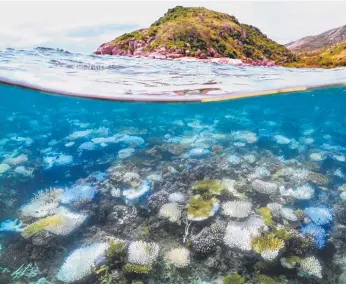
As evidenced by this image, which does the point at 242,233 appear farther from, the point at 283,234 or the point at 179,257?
the point at 179,257

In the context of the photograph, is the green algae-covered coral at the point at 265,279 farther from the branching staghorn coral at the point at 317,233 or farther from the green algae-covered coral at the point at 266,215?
the branching staghorn coral at the point at 317,233

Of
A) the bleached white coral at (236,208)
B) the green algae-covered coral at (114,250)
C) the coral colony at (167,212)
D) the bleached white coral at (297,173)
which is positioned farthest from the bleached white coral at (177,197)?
the bleached white coral at (297,173)

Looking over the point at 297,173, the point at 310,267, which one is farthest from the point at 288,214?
the point at 297,173

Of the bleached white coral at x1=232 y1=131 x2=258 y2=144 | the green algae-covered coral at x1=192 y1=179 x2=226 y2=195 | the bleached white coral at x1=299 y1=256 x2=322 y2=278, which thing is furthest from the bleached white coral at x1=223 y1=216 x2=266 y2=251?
the bleached white coral at x1=232 y1=131 x2=258 y2=144

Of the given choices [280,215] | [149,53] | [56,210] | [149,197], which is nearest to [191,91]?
[149,197]

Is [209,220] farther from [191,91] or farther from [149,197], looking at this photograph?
[191,91]
